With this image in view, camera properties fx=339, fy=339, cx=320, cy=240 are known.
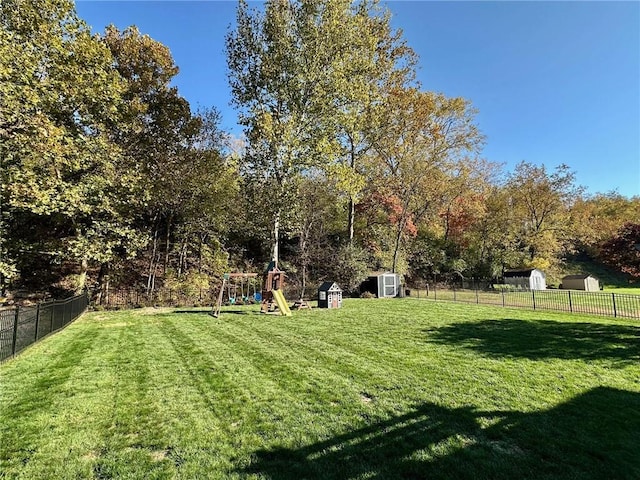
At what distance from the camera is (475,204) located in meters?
31.9

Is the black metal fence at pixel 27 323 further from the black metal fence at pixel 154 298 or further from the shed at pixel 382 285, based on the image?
the shed at pixel 382 285

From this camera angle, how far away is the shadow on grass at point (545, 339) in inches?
262

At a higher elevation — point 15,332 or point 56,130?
point 56,130

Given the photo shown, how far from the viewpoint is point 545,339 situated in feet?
25.9

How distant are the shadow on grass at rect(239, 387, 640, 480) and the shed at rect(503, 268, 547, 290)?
27390 millimetres

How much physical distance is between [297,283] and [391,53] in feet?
53.6

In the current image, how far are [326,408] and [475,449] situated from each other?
1.69 m

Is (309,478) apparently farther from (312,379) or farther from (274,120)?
(274,120)

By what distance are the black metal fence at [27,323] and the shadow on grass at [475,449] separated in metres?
6.21

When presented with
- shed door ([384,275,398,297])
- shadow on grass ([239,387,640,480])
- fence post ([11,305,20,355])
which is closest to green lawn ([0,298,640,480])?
shadow on grass ([239,387,640,480])

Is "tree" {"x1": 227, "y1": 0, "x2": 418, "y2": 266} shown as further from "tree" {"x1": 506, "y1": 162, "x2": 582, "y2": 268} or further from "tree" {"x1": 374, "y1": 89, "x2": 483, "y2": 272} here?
"tree" {"x1": 506, "y1": 162, "x2": 582, "y2": 268}

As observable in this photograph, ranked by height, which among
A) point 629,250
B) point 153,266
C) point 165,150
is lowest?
point 153,266

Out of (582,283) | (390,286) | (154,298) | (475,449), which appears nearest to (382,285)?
(390,286)

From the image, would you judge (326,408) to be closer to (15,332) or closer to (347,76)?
(15,332)
